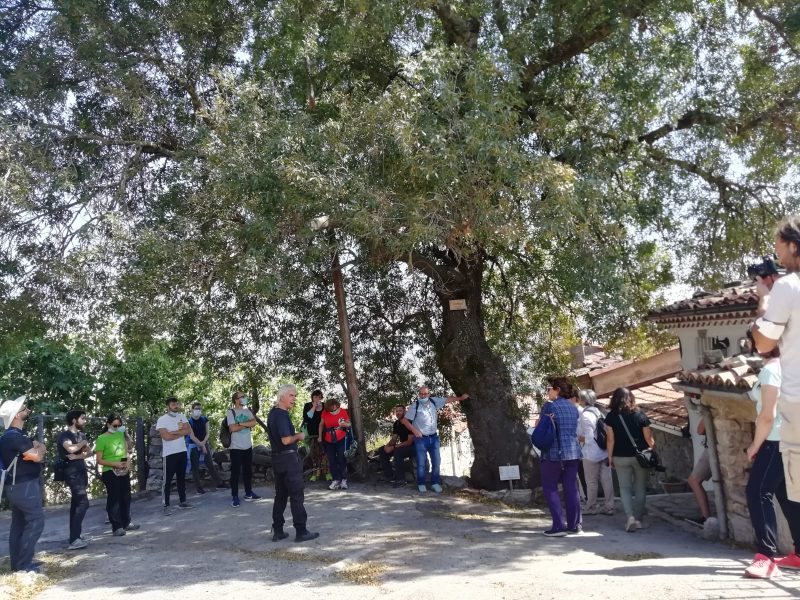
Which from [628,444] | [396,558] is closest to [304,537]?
[396,558]

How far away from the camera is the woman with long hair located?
8.98 meters

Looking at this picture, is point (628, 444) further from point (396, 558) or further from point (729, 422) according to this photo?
point (396, 558)

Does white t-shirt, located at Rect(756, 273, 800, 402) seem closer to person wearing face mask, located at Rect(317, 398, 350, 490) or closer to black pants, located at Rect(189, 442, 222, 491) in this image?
person wearing face mask, located at Rect(317, 398, 350, 490)

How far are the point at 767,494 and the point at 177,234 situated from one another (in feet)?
26.6

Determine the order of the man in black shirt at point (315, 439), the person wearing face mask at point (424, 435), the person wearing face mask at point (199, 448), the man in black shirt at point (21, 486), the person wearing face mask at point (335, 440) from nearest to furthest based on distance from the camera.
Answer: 1. the man in black shirt at point (21, 486)
2. the person wearing face mask at point (424, 435)
3. the person wearing face mask at point (335, 440)
4. the person wearing face mask at point (199, 448)
5. the man in black shirt at point (315, 439)

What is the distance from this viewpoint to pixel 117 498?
31.2 feet

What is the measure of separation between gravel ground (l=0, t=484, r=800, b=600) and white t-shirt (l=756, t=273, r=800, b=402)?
2.50 metres

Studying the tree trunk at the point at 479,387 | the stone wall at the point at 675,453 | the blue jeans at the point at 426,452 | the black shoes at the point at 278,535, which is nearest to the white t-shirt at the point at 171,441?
the black shoes at the point at 278,535

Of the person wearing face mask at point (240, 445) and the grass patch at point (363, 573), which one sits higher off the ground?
the person wearing face mask at point (240, 445)

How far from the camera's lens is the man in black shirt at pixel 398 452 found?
491 inches

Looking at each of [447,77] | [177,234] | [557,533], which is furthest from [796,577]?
[177,234]

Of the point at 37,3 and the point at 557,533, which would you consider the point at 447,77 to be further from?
the point at 37,3

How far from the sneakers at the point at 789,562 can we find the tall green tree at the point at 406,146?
15.5 feet

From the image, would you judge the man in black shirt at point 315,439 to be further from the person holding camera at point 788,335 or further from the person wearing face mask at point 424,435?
the person holding camera at point 788,335
